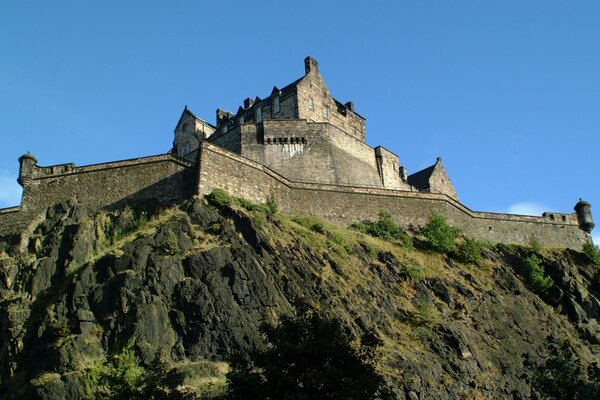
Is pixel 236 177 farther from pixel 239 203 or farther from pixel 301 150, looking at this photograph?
pixel 301 150

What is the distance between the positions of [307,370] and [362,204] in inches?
1087

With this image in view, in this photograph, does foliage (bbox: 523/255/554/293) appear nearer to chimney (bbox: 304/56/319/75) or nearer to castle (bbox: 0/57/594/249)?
castle (bbox: 0/57/594/249)

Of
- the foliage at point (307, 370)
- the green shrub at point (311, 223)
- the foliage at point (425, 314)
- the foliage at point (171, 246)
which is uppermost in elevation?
the green shrub at point (311, 223)

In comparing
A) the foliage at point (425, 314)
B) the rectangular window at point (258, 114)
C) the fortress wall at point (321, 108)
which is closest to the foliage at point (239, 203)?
the foliage at point (425, 314)

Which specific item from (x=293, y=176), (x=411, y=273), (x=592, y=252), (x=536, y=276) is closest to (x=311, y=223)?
(x=411, y=273)

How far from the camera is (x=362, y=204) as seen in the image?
1890 inches

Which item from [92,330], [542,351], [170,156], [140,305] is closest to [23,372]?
[92,330]

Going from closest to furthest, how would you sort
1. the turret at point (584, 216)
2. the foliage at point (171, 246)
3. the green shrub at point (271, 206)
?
1. the foliage at point (171, 246)
2. the green shrub at point (271, 206)
3. the turret at point (584, 216)

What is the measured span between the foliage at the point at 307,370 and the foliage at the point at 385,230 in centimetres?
2254

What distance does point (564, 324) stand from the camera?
4350 cm

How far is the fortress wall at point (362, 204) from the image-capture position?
1694 inches

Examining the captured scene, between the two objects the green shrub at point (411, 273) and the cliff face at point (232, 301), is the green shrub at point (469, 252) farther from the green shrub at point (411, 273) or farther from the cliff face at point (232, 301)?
the green shrub at point (411, 273)

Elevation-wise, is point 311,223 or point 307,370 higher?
point 311,223

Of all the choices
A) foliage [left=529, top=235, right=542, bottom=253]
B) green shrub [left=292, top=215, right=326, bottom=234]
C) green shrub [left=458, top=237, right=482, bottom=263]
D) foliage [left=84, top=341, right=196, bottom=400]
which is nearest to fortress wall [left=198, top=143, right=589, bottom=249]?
foliage [left=529, top=235, right=542, bottom=253]
